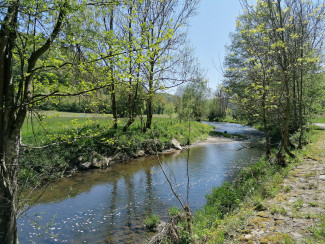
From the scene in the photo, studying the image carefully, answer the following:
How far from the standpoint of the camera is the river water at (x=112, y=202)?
22.3 feet

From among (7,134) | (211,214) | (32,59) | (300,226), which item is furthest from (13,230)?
(300,226)

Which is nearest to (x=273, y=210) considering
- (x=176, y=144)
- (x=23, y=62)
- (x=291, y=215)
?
(x=291, y=215)

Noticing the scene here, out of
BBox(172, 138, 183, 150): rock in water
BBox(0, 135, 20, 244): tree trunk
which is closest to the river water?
BBox(0, 135, 20, 244): tree trunk

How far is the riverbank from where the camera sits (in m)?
4.01

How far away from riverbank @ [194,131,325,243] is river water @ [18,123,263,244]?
49.3 inches

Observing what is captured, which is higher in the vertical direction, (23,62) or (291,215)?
(23,62)

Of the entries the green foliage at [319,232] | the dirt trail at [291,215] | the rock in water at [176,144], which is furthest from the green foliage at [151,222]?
the rock in water at [176,144]

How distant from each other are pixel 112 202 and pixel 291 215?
261 inches

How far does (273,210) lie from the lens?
495 centimetres

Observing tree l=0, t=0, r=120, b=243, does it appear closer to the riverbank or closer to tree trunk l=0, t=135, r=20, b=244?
tree trunk l=0, t=135, r=20, b=244

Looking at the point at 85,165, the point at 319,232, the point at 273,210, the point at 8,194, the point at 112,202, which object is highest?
the point at 8,194

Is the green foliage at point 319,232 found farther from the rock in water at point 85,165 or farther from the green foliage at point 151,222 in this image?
the rock in water at point 85,165

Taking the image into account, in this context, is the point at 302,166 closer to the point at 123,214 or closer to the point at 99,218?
the point at 123,214

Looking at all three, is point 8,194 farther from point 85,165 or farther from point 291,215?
point 85,165
